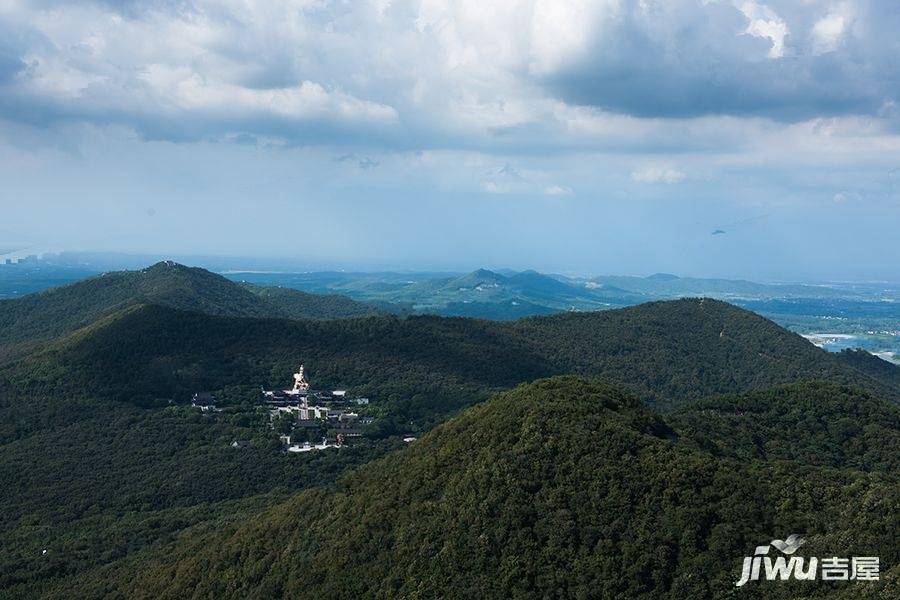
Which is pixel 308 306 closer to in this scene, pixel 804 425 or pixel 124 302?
pixel 124 302

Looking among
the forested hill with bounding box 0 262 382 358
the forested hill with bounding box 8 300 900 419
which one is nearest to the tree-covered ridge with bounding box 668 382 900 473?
the forested hill with bounding box 8 300 900 419

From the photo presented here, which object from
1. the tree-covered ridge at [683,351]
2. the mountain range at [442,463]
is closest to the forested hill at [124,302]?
the mountain range at [442,463]

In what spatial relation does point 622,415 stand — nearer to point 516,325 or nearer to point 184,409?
point 184,409

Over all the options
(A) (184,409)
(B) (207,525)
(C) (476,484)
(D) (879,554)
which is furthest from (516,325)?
(D) (879,554)

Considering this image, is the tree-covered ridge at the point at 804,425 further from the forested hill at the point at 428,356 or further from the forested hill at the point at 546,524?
the forested hill at the point at 428,356

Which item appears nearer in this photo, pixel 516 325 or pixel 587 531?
pixel 587 531

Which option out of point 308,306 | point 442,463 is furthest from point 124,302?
point 442,463

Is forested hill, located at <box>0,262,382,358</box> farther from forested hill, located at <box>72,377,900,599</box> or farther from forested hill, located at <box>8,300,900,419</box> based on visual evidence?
forested hill, located at <box>72,377,900,599</box>
